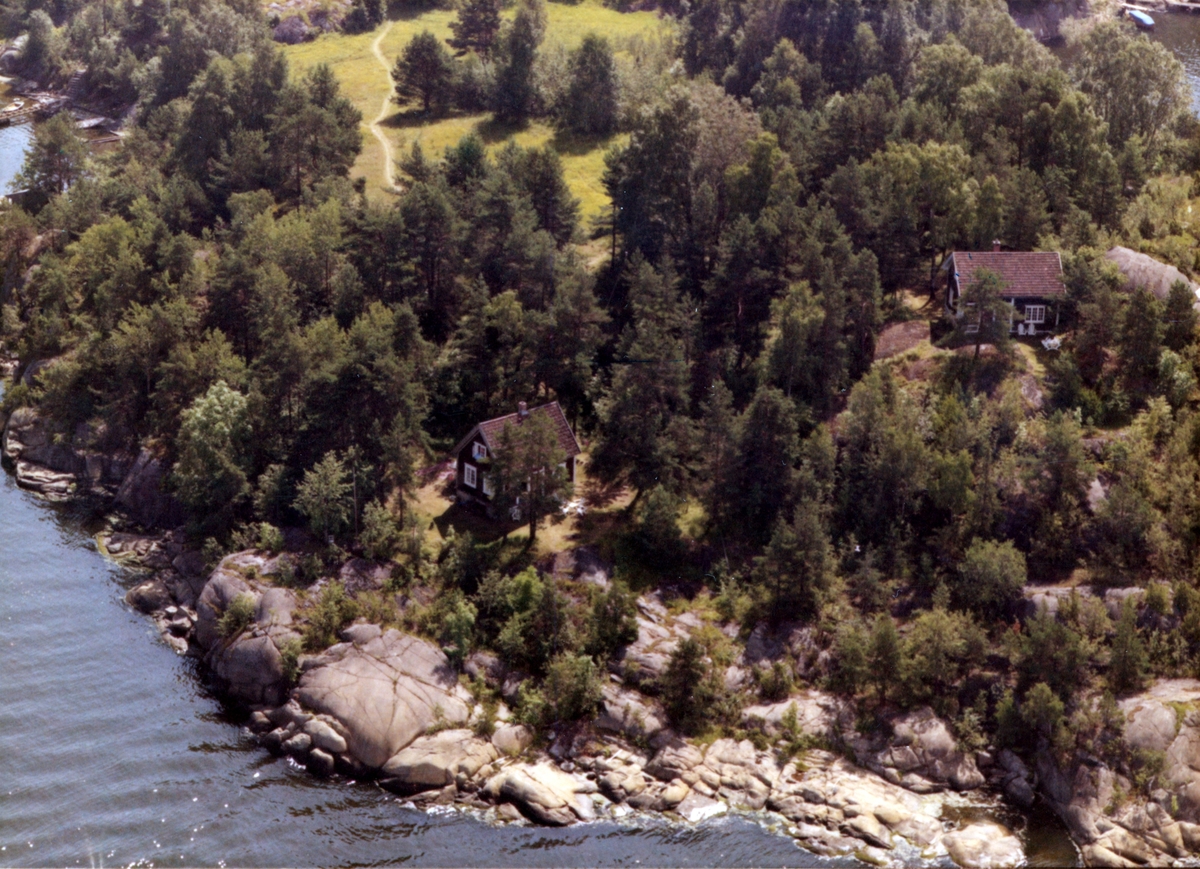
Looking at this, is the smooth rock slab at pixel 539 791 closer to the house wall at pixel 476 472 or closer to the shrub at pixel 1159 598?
the house wall at pixel 476 472

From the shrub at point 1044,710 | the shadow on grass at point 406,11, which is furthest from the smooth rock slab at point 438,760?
the shadow on grass at point 406,11

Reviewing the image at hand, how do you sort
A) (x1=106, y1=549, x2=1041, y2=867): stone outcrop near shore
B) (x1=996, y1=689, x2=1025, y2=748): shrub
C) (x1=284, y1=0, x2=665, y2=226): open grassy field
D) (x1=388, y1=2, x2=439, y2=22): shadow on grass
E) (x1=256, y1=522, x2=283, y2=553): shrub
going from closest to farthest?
(x1=106, y1=549, x2=1041, y2=867): stone outcrop near shore
(x1=996, y1=689, x2=1025, y2=748): shrub
(x1=256, y1=522, x2=283, y2=553): shrub
(x1=284, y1=0, x2=665, y2=226): open grassy field
(x1=388, y1=2, x2=439, y2=22): shadow on grass

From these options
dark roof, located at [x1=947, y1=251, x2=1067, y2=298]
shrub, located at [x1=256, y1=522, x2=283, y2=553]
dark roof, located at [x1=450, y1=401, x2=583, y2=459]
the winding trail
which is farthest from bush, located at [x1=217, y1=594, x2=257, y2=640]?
the winding trail

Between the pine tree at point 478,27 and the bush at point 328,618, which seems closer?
the bush at point 328,618

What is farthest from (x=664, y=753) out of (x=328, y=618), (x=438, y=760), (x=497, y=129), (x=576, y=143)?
(x=497, y=129)

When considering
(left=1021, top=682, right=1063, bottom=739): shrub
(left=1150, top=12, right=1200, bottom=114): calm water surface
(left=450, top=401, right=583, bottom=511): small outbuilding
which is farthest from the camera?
(left=1150, top=12, right=1200, bottom=114): calm water surface

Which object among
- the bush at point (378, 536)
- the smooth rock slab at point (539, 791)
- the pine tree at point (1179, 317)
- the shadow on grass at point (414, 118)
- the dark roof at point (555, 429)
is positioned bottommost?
the smooth rock slab at point (539, 791)

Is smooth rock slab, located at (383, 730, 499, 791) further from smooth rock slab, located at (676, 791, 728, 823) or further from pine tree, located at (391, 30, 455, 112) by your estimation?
pine tree, located at (391, 30, 455, 112)
